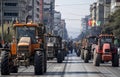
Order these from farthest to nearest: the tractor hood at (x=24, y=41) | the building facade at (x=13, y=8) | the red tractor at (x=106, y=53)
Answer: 1. the building facade at (x=13, y=8)
2. the red tractor at (x=106, y=53)
3. the tractor hood at (x=24, y=41)

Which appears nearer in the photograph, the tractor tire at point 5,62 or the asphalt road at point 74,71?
the tractor tire at point 5,62

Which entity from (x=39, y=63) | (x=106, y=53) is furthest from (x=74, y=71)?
(x=106, y=53)

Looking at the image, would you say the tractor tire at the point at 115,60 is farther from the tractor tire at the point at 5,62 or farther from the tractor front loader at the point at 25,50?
the tractor tire at the point at 5,62

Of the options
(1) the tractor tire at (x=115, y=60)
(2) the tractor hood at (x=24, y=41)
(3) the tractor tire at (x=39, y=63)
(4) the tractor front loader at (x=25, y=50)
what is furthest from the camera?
(1) the tractor tire at (x=115, y=60)

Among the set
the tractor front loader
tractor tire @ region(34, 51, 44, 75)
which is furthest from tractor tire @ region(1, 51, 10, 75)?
tractor tire @ region(34, 51, 44, 75)

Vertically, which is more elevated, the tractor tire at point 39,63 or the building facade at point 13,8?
the building facade at point 13,8

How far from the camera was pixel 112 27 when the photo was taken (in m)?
126

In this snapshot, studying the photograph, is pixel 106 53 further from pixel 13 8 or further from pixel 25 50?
pixel 13 8

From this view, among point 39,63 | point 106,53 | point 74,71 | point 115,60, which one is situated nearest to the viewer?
point 39,63

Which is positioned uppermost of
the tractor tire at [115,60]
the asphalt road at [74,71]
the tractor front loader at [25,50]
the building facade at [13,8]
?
the building facade at [13,8]

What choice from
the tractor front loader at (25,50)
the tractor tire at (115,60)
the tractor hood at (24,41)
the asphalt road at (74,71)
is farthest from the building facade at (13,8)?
the tractor hood at (24,41)

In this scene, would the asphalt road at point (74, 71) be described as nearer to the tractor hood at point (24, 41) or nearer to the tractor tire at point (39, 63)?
the tractor tire at point (39, 63)

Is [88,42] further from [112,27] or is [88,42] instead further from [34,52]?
[112,27]

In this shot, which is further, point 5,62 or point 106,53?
point 106,53
